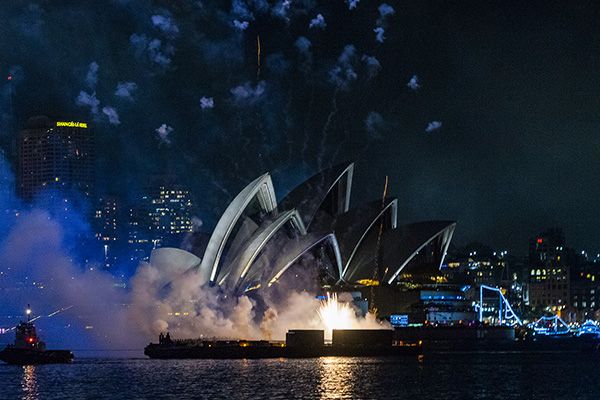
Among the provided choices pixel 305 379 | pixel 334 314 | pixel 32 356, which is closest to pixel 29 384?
pixel 32 356

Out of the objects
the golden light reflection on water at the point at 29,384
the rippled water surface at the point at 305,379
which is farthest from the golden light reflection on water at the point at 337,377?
the golden light reflection on water at the point at 29,384

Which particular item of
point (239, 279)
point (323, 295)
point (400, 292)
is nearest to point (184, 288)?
point (239, 279)

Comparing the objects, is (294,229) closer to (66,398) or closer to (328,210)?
(328,210)

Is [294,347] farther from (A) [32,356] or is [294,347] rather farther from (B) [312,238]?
(A) [32,356]

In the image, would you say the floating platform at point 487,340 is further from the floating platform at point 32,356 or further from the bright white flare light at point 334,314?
the floating platform at point 32,356

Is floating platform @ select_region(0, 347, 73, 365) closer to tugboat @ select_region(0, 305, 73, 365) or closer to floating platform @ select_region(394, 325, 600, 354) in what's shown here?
tugboat @ select_region(0, 305, 73, 365)

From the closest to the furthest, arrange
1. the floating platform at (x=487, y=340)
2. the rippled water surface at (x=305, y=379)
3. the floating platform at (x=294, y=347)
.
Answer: the rippled water surface at (x=305, y=379) → the floating platform at (x=294, y=347) → the floating platform at (x=487, y=340)

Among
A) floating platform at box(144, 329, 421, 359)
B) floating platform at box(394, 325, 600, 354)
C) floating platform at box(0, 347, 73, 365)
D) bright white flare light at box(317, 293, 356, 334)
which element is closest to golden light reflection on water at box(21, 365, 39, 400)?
floating platform at box(0, 347, 73, 365)
